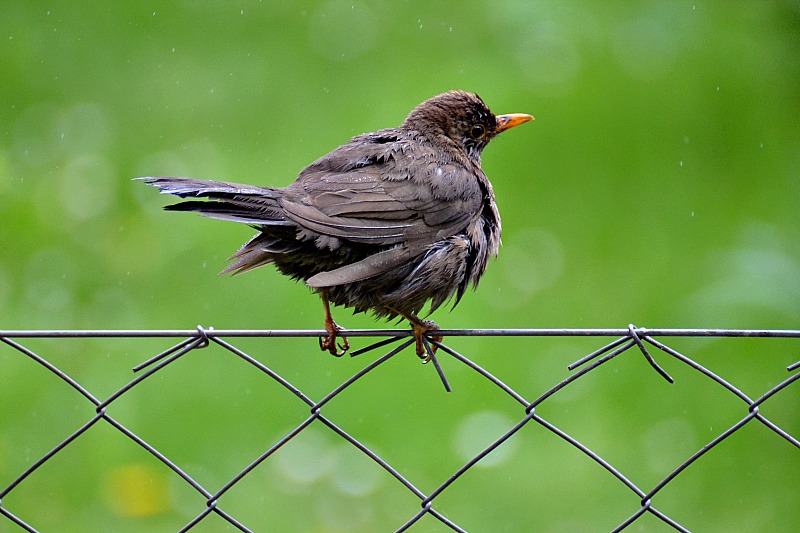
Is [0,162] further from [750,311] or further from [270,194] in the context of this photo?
[750,311]

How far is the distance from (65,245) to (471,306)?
240 cm

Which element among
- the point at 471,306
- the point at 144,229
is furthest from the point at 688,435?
the point at 144,229

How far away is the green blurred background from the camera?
16.9 ft

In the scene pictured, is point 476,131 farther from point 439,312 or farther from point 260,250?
point 439,312

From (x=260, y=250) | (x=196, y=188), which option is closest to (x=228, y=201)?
(x=196, y=188)

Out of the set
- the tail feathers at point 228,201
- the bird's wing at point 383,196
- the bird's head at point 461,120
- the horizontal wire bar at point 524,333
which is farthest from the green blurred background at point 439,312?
the horizontal wire bar at point 524,333

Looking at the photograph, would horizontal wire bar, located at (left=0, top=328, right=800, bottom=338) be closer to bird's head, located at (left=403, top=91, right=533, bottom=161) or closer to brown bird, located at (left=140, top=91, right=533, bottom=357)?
brown bird, located at (left=140, top=91, right=533, bottom=357)

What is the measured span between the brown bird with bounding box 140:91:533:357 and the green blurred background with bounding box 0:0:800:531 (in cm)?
166

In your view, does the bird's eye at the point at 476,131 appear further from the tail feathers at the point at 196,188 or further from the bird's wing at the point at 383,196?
the tail feathers at the point at 196,188

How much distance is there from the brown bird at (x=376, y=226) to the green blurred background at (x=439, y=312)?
65.3 inches

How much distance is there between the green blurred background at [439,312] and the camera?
5141 millimetres

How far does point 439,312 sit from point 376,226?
275 cm

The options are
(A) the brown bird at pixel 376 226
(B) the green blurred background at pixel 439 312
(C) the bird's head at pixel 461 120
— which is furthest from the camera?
(B) the green blurred background at pixel 439 312

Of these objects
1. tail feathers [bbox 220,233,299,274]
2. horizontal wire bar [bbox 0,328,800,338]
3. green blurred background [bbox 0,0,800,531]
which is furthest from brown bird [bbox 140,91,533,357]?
green blurred background [bbox 0,0,800,531]
